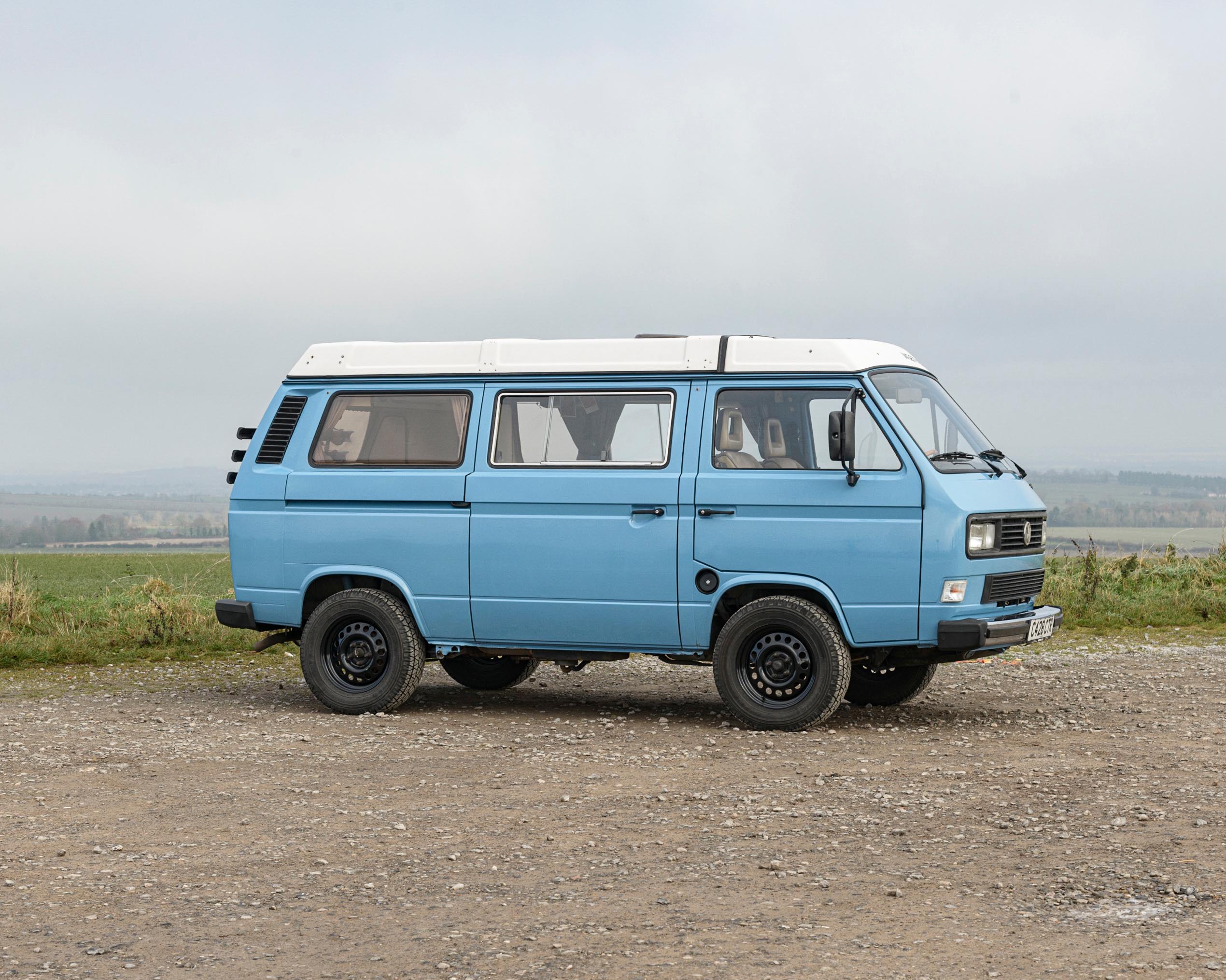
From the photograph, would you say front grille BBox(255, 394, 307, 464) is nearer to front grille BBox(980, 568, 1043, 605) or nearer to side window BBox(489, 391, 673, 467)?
side window BBox(489, 391, 673, 467)

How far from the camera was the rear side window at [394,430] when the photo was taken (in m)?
10.8

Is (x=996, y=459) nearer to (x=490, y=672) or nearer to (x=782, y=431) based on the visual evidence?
(x=782, y=431)

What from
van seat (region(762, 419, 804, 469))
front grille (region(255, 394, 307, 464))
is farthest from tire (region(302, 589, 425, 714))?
van seat (region(762, 419, 804, 469))

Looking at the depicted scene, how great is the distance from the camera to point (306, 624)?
11.1m

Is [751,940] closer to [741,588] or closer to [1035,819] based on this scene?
[1035,819]

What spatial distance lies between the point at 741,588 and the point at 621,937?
193 inches

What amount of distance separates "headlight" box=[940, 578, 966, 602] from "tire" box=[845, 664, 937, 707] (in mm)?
1631

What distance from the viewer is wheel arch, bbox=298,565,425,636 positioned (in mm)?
10773

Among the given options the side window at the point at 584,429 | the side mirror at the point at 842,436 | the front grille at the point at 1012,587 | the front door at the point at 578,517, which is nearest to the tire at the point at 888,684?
the front grille at the point at 1012,587

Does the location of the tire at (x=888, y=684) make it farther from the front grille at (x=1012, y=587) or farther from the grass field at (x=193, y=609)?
the grass field at (x=193, y=609)

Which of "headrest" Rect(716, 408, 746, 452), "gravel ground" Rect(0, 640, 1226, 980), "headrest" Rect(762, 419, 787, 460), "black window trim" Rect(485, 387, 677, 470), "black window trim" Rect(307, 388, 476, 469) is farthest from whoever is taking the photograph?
"black window trim" Rect(307, 388, 476, 469)

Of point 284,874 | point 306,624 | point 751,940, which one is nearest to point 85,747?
point 306,624

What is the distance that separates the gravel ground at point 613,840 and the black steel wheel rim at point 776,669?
0.92 ft

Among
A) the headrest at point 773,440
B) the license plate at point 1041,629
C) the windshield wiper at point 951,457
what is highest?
the headrest at point 773,440
